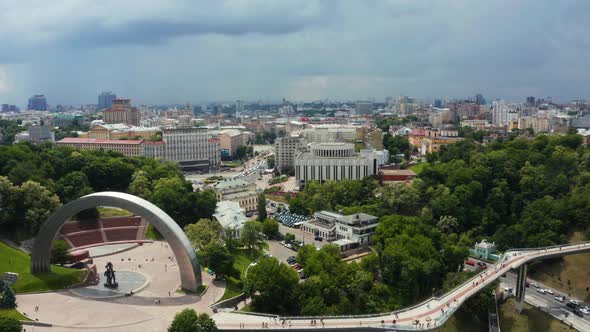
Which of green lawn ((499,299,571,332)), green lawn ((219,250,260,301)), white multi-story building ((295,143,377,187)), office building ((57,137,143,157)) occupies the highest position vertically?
office building ((57,137,143,157))

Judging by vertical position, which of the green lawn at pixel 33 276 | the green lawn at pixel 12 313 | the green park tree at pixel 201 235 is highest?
the green park tree at pixel 201 235

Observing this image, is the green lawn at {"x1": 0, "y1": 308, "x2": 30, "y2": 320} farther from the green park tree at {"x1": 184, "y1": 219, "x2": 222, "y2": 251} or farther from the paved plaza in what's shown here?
the green park tree at {"x1": 184, "y1": 219, "x2": 222, "y2": 251}

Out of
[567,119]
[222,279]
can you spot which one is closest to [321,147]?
[222,279]

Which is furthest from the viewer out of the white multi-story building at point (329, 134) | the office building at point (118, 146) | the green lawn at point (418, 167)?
the white multi-story building at point (329, 134)

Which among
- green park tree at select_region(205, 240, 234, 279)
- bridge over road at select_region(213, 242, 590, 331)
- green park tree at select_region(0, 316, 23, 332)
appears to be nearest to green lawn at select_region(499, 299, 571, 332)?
bridge over road at select_region(213, 242, 590, 331)

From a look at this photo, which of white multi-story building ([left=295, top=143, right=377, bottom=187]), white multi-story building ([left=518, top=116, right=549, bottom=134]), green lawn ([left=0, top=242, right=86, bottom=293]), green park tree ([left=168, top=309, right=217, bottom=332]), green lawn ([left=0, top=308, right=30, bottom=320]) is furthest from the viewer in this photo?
white multi-story building ([left=518, top=116, right=549, bottom=134])

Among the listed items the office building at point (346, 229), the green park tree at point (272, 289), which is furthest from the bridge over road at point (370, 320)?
the office building at point (346, 229)

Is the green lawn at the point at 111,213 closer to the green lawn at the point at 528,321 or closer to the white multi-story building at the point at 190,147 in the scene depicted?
the green lawn at the point at 528,321

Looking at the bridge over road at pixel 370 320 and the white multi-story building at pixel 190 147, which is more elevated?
the white multi-story building at pixel 190 147
